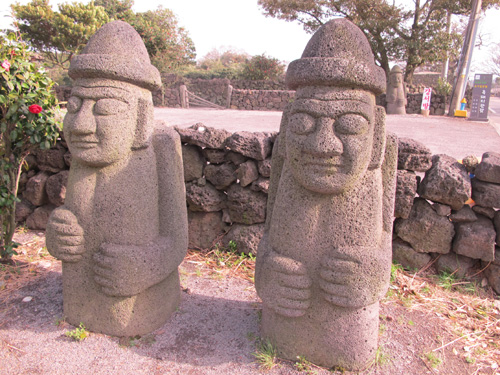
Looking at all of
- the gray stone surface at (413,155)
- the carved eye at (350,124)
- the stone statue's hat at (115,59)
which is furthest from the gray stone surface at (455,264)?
the stone statue's hat at (115,59)

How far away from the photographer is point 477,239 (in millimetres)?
3307

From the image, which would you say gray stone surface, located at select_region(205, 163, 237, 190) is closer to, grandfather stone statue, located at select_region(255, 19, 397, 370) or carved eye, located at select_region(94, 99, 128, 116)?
grandfather stone statue, located at select_region(255, 19, 397, 370)

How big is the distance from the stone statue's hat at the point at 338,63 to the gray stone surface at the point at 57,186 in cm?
318

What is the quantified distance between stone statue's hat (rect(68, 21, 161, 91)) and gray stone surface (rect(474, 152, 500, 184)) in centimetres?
281

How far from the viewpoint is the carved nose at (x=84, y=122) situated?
2.13m

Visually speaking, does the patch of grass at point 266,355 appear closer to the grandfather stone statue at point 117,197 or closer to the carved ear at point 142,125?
Answer: the grandfather stone statue at point 117,197

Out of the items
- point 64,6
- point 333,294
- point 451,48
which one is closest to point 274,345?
point 333,294

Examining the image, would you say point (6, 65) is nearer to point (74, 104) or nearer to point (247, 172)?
point (74, 104)

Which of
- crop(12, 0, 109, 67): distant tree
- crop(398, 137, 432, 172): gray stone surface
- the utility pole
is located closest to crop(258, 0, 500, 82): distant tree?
the utility pole

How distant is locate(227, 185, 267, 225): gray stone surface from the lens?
3.77 metres

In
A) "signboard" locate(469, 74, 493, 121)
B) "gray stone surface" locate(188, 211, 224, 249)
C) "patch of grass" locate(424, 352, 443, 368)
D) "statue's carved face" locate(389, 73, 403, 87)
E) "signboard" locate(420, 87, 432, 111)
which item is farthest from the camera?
"statue's carved face" locate(389, 73, 403, 87)

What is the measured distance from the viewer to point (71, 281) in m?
2.44

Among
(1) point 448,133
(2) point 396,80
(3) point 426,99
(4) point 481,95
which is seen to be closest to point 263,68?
(2) point 396,80

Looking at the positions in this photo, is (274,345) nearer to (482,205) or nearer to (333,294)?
→ (333,294)
